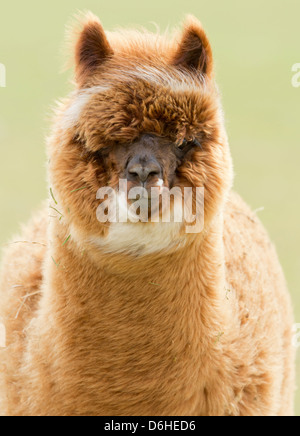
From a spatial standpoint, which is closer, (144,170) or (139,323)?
(144,170)

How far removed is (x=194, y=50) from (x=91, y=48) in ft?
1.46

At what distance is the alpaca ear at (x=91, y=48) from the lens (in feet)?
11.5

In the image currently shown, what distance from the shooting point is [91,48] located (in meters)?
3.54

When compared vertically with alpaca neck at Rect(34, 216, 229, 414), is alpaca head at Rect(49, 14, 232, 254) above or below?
above

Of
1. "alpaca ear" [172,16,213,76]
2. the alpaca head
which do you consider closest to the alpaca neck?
the alpaca head

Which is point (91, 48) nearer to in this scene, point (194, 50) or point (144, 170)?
point (194, 50)

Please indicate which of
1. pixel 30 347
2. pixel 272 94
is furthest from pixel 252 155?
pixel 30 347

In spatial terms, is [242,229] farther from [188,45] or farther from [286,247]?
[286,247]

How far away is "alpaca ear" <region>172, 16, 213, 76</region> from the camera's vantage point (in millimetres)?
3541

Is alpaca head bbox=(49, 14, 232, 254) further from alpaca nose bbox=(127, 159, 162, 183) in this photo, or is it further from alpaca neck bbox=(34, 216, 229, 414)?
alpaca neck bbox=(34, 216, 229, 414)

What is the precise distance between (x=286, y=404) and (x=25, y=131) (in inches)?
392

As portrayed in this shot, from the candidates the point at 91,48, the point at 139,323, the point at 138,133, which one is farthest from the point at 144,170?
the point at 139,323
